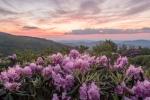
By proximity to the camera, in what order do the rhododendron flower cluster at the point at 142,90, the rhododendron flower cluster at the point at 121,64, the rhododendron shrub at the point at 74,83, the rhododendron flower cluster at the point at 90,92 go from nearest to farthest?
the rhododendron flower cluster at the point at 90,92 < the rhododendron shrub at the point at 74,83 < the rhododendron flower cluster at the point at 142,90 < the rhododendron flower cluster at the point at 121,64

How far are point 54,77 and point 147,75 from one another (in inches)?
56.5

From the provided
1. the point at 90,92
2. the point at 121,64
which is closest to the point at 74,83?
the point at 90,92

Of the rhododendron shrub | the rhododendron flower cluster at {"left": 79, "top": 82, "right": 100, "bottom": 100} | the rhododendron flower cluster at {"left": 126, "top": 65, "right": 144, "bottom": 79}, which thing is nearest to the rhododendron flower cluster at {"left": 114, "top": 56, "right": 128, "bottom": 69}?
the rhododendron shrub

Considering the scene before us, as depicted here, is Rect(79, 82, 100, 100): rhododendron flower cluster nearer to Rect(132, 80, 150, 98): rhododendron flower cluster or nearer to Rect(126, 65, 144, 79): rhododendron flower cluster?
Rect(132, 80, 150, 98): rhododendron flower cluster

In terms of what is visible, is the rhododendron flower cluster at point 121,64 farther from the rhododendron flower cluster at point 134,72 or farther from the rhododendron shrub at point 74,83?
the rhododendron flower cluster at point 134,72

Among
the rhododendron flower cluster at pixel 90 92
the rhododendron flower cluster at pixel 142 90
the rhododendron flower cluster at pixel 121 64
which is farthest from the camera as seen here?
the rhododendron flower cluster at pixel 121 64

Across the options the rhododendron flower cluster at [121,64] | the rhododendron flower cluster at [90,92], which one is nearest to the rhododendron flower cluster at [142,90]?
the rhododendron flower cluster at [90,92]

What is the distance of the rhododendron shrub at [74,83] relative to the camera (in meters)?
4.69

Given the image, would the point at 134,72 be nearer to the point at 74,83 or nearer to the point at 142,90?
the point at 142,90

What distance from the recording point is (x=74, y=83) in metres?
4.92

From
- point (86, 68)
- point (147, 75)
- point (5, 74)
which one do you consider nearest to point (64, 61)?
point (86, 68)

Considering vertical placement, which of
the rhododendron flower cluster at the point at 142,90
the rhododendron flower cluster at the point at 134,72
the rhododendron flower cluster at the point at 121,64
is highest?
the rhododendron flower cluster at the point at 121,64

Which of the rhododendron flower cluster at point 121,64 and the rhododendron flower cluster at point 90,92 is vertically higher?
the rhododendron flower cluster at point 121,64

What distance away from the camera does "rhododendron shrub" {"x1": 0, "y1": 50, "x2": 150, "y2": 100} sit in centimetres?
469
